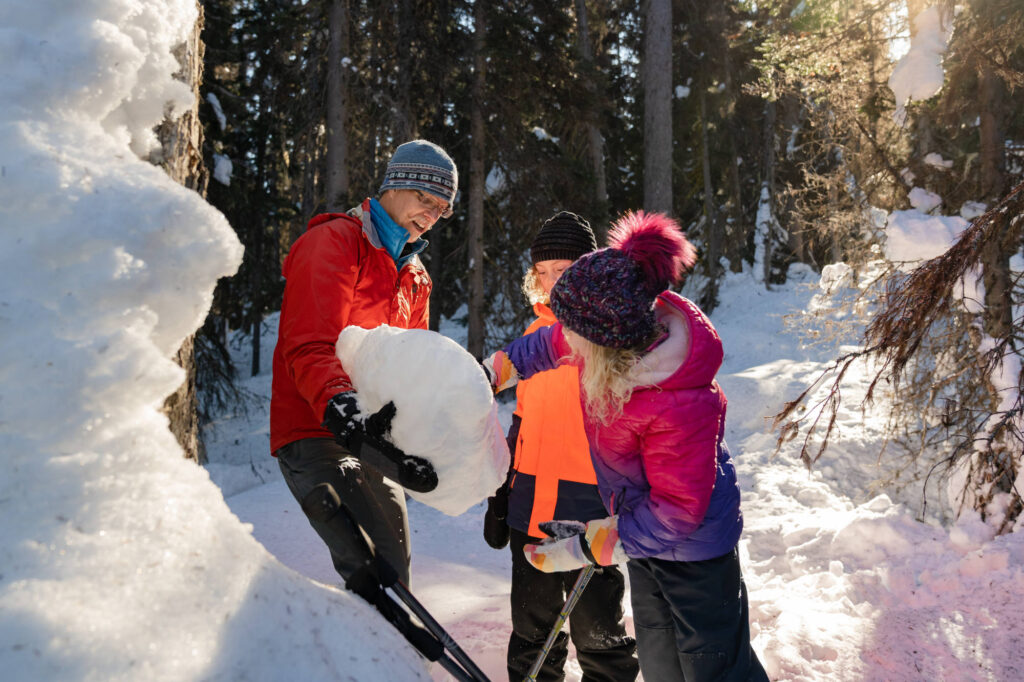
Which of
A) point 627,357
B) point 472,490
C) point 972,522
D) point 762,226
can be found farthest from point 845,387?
point 762,226

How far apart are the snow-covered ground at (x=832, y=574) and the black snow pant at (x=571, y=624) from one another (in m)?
0.48

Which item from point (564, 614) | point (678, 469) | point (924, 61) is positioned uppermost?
point (924, 61)

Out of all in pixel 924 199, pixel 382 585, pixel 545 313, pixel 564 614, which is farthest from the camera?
pixel 924 199

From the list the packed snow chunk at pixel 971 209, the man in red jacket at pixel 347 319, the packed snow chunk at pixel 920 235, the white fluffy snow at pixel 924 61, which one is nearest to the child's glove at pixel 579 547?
the man in red jacket at pixel 347 319

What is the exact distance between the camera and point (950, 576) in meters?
3.64

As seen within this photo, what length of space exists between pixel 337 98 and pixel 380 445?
833 centimetres

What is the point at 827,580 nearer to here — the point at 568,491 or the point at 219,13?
the point at 568,491

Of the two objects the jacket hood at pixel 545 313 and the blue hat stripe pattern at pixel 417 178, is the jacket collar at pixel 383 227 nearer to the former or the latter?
the blue hat stripe pattern at pixel 417 178

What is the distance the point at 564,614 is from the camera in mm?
2447

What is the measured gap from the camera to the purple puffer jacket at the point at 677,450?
2012 millimetres

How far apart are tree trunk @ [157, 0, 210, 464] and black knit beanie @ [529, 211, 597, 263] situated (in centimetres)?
147

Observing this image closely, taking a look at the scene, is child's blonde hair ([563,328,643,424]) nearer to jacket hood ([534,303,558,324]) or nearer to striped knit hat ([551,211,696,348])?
striped knit hat ([551,211,696,348])

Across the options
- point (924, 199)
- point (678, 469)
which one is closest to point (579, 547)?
point (678, 469)

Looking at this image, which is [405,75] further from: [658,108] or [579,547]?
[579,547]
